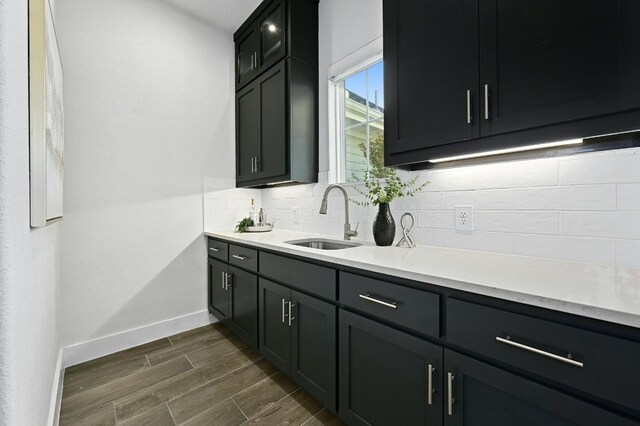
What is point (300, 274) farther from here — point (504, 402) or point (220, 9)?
→ point (220, 9)

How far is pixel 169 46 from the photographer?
248 centimetres

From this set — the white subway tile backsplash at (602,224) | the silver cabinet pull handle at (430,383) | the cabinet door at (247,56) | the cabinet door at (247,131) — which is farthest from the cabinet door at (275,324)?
the cabinet door at (247,56)

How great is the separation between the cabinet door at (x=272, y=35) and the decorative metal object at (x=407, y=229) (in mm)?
1625

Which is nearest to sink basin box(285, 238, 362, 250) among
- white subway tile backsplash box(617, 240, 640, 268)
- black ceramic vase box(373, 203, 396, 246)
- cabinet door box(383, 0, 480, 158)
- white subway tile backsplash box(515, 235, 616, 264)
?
black ceramic vase box(373, 203, 396, 246)

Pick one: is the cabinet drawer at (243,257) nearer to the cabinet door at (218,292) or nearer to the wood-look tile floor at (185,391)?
the cabinet door at (218,292)

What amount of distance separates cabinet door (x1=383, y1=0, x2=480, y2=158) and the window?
0.59m

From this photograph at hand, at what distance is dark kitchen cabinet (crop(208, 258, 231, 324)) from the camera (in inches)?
92.4

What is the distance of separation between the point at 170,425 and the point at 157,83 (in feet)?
8.41

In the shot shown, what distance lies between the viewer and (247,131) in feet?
8.82

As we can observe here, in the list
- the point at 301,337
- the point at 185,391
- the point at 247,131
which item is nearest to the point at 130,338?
the point at 185,391

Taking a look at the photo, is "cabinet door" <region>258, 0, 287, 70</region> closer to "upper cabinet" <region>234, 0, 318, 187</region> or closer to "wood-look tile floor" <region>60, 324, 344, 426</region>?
"upper cabinet" <region>234, 0, 318, 187</region>

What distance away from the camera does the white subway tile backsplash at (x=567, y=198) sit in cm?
108

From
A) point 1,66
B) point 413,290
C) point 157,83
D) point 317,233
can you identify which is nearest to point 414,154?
point 413,290

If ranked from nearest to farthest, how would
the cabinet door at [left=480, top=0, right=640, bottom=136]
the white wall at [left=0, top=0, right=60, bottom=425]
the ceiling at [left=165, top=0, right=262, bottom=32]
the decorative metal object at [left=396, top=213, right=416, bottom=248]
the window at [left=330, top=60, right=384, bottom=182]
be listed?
1. the white wall at [left=0, top=0, right=60, bottom=425]
2. the cabinet door at [left=480, top=0, right=640, bottom=136]
3. the decorative metal object at [left=396, top=213, right=416, bottom=248]
4. the window at [left=330, top=60, right=384, bottom=182]
5. the ceiling at [left=165, top=0, right=262, bottom=32]
